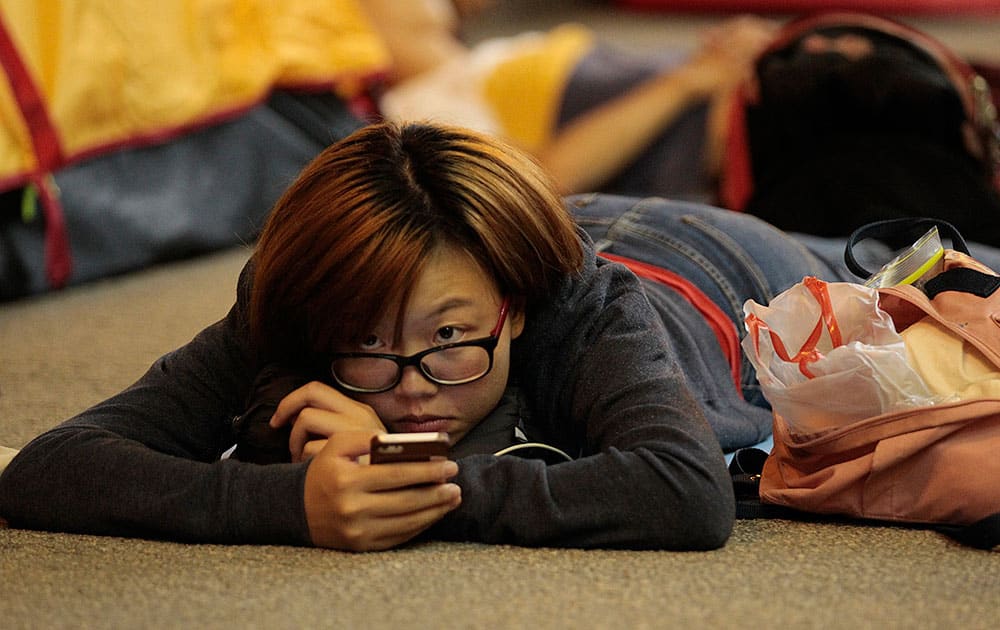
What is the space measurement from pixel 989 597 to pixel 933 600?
42mm

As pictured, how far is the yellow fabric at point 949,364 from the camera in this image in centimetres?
112

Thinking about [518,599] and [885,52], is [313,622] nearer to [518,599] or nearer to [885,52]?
[518,599]

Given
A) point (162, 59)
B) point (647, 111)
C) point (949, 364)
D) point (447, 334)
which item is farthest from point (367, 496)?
point (647, 111)

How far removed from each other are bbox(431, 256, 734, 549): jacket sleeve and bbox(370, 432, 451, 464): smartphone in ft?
0.25

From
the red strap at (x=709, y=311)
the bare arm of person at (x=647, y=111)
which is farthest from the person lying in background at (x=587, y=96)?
the red strap at (x=709, y=311)

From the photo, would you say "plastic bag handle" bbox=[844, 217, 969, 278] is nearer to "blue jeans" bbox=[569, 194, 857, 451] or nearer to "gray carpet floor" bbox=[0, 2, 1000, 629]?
"blue jeans" bbox=[569, 194, 857, 451]

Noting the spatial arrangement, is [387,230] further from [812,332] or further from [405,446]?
[812,332]

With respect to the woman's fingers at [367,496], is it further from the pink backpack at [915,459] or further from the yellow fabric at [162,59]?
the yellow fabric at [162,59]

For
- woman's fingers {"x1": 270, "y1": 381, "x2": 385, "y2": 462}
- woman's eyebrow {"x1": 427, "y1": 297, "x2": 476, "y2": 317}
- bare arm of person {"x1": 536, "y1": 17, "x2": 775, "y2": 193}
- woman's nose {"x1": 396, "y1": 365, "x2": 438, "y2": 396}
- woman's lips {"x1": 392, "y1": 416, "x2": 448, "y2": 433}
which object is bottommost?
bare arm of person {"x1": 536, "y1": 17, "x2": 775, "y2": 193}

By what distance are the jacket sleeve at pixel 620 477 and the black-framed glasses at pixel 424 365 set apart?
0.24 feet

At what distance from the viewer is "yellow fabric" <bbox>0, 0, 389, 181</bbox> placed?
2172 mm

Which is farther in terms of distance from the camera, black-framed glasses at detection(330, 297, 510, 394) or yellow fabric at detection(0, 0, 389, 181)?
yellow fabric at detection(0, 0, 389, 181)

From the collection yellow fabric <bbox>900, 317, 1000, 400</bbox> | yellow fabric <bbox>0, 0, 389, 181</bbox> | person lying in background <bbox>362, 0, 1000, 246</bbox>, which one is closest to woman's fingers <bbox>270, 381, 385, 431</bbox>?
person lying in background <bbox>362, 0, 1000, 246</bbox>

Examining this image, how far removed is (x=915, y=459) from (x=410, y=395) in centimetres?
43
